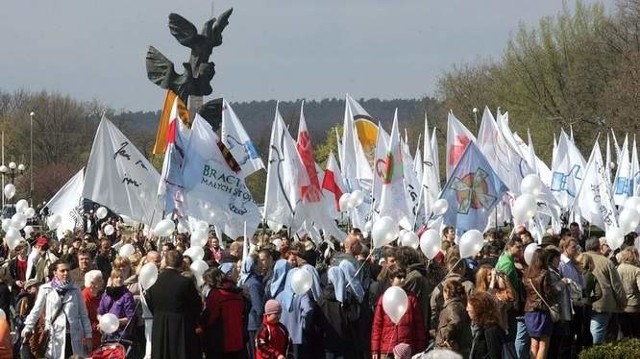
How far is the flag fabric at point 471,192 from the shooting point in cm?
2003

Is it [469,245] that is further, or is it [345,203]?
[345,203]

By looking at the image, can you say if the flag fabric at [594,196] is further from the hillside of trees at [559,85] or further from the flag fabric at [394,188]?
the hillside of trees at [559,85]

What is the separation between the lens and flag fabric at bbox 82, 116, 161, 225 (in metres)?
21.7

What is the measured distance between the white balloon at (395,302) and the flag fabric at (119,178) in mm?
10252

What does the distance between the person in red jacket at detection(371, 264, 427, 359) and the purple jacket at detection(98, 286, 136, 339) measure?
8.93 ft

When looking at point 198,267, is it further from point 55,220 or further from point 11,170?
point 11,170

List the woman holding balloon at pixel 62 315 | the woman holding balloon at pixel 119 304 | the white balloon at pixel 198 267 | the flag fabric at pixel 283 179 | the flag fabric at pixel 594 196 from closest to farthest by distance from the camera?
1. the woman holding balloon at pixel 62 315
2. the woman holding balloon at pixel 119 304
3. the white balloon at pixel 198 267
4. the flag fabric at pixel 283 179
5. the flag fabric at pixel 594 196

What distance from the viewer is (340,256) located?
47.9 feet

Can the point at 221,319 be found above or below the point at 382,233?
below

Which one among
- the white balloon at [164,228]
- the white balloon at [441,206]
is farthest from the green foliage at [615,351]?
the white balloon at [164,228]

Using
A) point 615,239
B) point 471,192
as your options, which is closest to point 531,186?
point 615,239

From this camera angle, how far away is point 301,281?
1361cm

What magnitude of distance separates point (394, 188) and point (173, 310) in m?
11.8

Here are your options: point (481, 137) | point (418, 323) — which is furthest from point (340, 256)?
point (481, 137)
